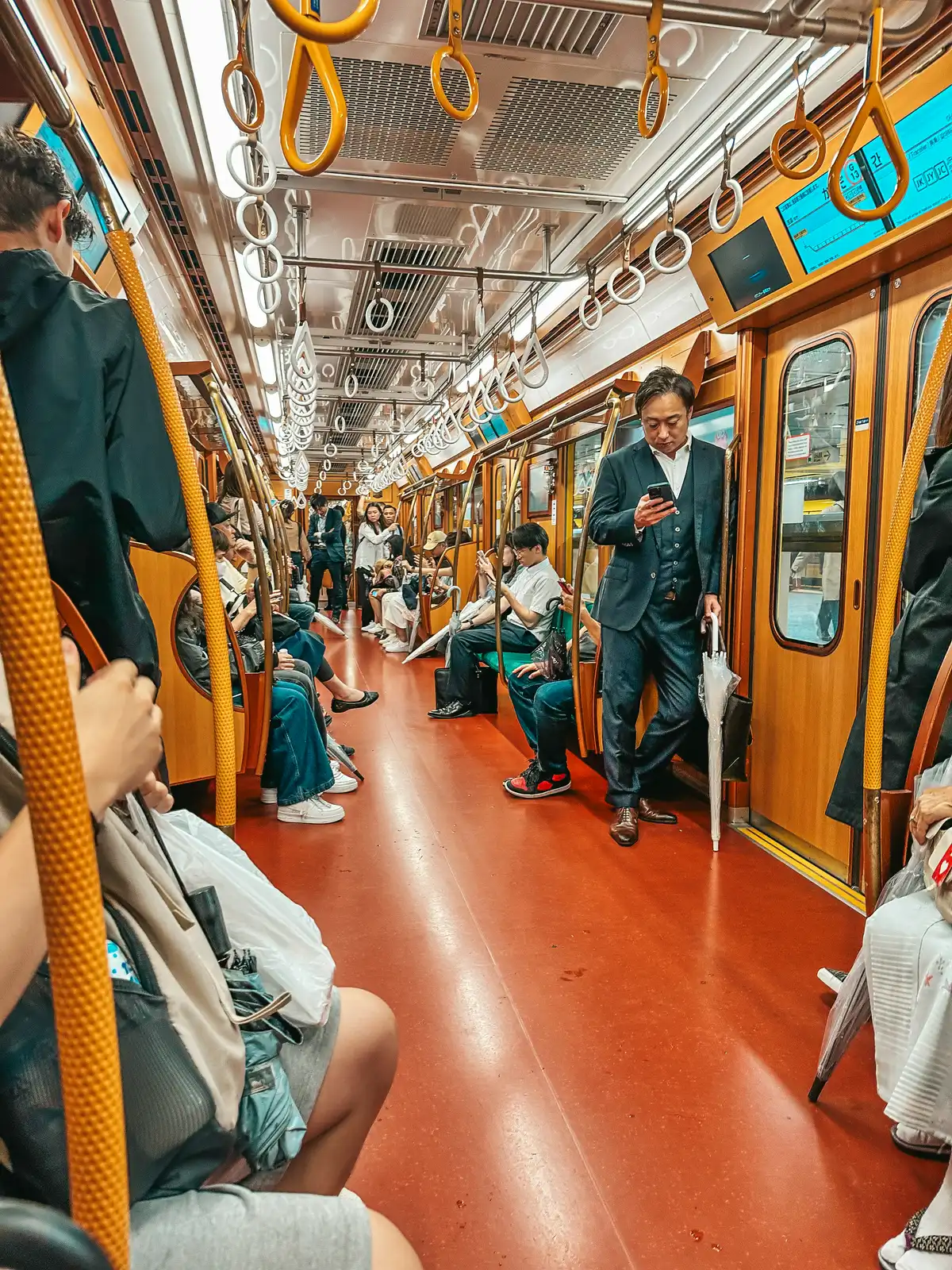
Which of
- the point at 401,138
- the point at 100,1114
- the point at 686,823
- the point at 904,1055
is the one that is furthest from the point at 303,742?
the point at 100,1114

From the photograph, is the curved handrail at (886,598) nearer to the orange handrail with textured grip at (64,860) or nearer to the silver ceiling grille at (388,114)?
the orange handrail with textured grip at (64,860)

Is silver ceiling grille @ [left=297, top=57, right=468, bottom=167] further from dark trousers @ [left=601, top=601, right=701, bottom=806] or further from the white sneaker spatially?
the white sneaker

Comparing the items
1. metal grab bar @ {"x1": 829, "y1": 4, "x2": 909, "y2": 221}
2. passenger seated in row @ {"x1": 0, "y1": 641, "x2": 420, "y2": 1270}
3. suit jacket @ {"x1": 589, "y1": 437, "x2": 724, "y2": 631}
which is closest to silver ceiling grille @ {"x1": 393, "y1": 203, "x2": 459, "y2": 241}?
suit jacket @ {"x1": 589, "y1": 437, "x2": 724, "y2": 631}

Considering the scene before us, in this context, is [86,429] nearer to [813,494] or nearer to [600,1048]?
[600,1048]

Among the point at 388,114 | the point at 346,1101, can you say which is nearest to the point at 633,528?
the point at 388,114

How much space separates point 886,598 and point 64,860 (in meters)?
1.69

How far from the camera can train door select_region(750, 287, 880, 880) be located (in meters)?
3.20

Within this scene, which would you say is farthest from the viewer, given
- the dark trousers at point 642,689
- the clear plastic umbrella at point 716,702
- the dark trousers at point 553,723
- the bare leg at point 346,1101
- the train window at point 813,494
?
the dark trousers at point 553,723

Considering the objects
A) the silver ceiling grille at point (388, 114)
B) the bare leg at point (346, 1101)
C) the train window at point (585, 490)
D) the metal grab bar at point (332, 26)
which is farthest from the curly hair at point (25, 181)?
the train window at point (585, 490)

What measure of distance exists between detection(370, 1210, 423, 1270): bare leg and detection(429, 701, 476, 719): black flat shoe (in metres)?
5.52

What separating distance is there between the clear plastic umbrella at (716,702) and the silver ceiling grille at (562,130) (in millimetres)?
2097

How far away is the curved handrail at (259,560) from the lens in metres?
2.99

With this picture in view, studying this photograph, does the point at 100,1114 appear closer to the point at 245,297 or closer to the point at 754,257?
the point at 754,257

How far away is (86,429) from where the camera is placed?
1.39m
